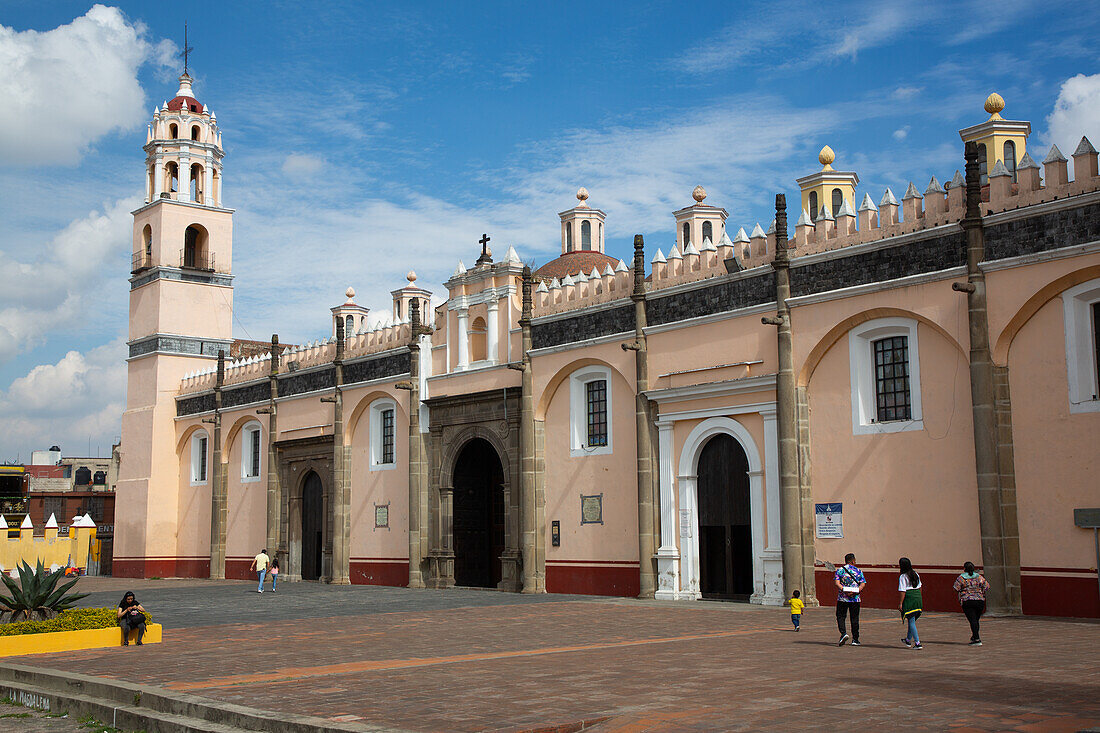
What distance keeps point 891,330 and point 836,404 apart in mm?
1655

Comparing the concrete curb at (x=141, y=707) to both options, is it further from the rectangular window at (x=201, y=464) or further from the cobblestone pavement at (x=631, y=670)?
the rectangular window at (x=201, y=464)

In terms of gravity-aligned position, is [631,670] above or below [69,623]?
below

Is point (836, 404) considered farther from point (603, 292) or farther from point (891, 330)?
point (603, 292)

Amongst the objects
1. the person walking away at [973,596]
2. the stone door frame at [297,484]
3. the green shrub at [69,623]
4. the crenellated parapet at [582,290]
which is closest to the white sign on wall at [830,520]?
the person walking away at [973,596]

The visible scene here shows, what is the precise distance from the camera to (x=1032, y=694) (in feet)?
27.1

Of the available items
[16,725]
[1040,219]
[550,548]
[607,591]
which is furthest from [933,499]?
[16,725]

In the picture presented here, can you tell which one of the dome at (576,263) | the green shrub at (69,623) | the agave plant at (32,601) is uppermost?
the dome at (576,263)

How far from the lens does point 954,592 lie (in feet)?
54.2

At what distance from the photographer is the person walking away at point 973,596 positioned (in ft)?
39.9

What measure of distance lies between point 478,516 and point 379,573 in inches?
143

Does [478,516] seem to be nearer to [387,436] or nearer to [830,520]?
[387,436]

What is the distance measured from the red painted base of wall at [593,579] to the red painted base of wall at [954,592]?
4.74 meters

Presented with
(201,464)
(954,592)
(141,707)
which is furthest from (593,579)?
(201,464)

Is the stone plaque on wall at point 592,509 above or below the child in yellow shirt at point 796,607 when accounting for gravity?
above
